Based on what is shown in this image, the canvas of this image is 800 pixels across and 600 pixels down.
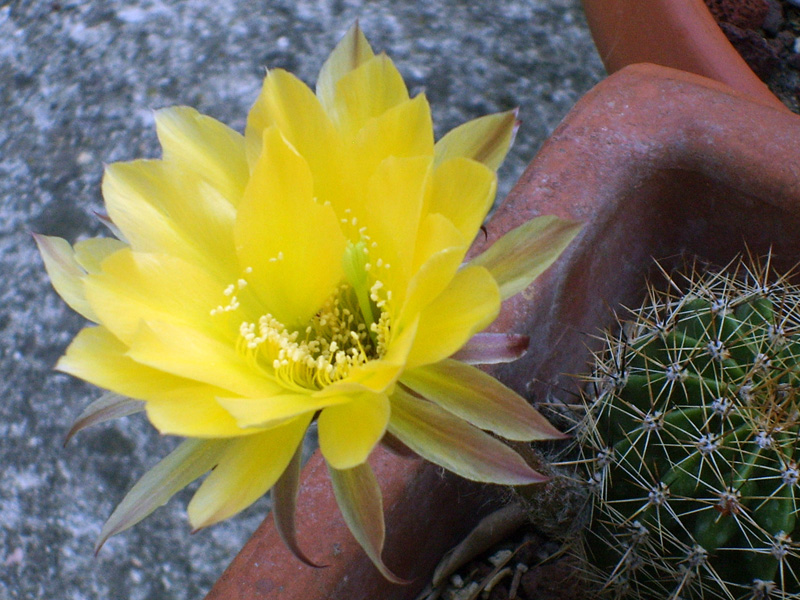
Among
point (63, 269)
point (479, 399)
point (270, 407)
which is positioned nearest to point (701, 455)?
point (479, 399)

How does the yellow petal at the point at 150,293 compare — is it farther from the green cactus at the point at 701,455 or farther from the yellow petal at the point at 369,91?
the green cactus at the point at 701,455

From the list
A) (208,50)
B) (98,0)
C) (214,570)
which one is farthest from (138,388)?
(98,0)

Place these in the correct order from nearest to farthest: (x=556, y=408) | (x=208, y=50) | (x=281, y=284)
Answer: (x=281, y=284), (x=556, y=408), (x=208, y=50)

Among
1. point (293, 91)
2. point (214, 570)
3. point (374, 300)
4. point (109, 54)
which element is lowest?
point (214, 570)

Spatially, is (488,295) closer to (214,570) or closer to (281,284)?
(281,284)

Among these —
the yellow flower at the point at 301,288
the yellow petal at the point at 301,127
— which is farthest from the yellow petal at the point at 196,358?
the yellow petal at the point at 301,127
